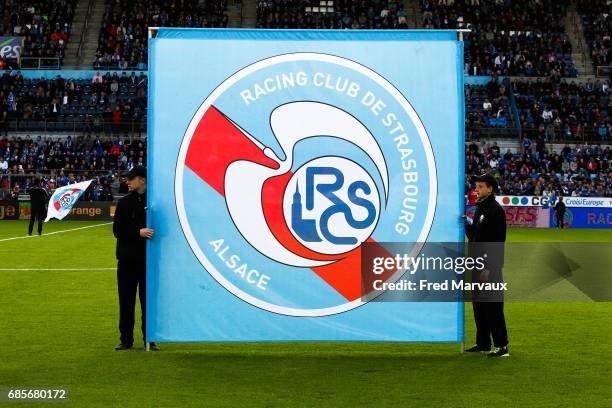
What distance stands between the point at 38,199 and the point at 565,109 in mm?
30308

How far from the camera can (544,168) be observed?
4728cm

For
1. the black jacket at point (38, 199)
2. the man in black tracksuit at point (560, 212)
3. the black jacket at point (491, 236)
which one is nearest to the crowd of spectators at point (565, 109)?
the man in black tracksuit at point (560, 212)

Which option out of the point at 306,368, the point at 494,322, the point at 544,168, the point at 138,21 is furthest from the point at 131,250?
the point at 138,21

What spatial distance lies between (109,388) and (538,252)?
19467 mm

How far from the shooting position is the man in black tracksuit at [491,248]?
10273 millimetres

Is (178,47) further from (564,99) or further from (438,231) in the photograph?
(564,99)

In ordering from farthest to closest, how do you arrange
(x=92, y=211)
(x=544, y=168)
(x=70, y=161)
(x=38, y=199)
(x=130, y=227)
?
(x=544, y=168)
(x=70, y=161)
(x=92, y=211)
(x=38, y=199)
(x=130, y=227)

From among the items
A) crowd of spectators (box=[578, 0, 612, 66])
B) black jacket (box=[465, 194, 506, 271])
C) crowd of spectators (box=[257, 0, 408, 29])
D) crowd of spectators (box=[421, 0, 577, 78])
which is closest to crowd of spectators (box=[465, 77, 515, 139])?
crowd of spectators (box=[421, 0, 577, 78])

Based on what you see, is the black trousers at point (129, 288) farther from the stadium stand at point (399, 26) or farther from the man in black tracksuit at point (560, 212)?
the man in black tracksuit at point (560, 212)

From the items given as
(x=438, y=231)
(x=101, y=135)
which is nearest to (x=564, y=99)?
(x=101, y=135)

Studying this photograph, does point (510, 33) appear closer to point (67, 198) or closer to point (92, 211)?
point (92, 211)

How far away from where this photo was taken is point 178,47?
10086mm

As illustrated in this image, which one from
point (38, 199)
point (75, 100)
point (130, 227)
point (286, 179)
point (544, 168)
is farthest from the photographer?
point (75, 100)

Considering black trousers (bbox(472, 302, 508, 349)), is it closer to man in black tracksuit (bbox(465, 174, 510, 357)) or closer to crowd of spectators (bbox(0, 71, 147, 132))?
man in black tracksuit (bbox(465, 174, 510, 357))
